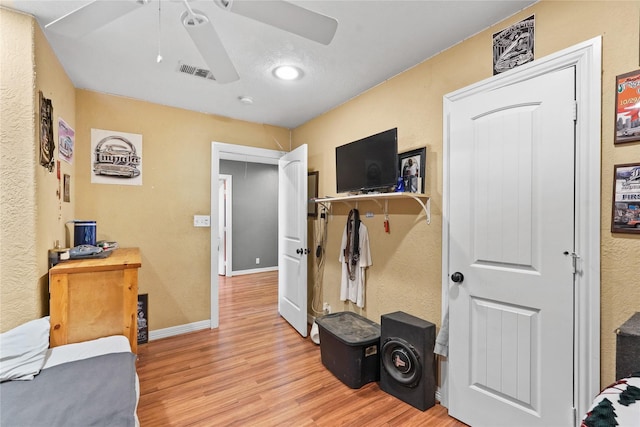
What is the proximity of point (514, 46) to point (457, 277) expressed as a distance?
1420mm

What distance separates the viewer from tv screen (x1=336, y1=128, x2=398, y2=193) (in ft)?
7.14

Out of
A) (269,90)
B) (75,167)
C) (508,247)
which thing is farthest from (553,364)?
(75,167)

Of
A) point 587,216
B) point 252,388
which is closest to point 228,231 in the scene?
point 252,388

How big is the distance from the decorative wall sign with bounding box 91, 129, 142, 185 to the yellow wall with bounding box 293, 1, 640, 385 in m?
1.88

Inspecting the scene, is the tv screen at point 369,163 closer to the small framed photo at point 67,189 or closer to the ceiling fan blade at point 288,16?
the ceiling fan blade at point 288,16

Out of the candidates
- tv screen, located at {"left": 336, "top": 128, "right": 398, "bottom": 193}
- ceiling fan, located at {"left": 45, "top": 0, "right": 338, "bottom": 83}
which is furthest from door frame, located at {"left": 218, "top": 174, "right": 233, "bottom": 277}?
ceiling fan, located at {"left": 45, "top": 0, "right": 338, "bottom": 83}

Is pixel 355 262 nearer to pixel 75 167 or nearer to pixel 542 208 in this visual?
pixel 542 208

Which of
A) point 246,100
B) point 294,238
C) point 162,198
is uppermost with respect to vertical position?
point 246,100

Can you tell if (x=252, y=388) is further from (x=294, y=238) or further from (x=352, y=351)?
(x=294, y=238)

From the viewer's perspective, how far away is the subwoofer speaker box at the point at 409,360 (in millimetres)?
1966

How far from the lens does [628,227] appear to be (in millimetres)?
1289

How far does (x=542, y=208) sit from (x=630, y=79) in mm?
657

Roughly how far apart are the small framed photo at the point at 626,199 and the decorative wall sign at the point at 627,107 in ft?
0.44

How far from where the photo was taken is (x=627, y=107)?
130 cm
